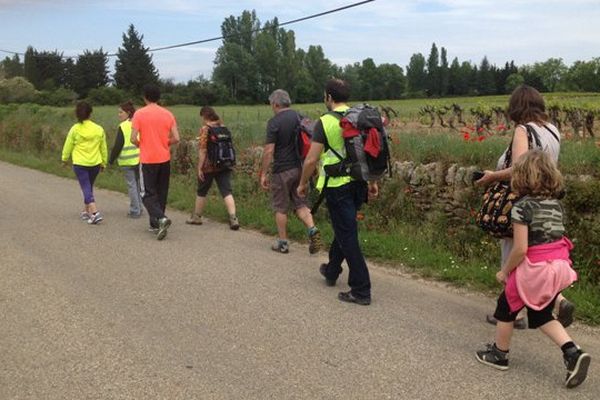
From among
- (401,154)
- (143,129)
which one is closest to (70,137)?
(143,129)

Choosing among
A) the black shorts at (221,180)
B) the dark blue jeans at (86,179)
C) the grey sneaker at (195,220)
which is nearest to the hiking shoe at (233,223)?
the black shorts at (221,180)

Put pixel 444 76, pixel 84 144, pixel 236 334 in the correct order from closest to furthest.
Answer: pixel 236 334, pixel 84 144, pixel 444 76

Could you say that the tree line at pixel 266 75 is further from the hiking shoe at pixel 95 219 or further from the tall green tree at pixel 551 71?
the hiking shoe at pixel 95 219

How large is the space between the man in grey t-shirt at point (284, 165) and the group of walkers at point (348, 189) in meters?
0.01

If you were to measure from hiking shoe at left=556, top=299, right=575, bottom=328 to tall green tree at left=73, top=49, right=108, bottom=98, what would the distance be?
8665cm

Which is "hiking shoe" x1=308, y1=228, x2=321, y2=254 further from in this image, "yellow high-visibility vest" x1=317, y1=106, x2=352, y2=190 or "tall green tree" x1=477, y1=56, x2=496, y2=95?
"tall green tree" x1=477, y1=56, x2=496, y2=95

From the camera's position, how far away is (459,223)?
7129mm

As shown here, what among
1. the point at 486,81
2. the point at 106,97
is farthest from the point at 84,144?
the point at 486,81

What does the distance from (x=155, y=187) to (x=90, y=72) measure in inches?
3350

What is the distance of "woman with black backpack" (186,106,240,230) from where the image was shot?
826cm

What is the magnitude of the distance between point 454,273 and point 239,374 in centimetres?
287

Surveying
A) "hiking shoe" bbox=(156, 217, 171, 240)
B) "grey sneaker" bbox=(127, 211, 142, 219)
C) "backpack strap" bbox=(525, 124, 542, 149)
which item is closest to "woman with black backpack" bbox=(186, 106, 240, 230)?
"hiking shoe" bbox=(156, 217, 171, 240)

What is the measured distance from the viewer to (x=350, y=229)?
5324 mm

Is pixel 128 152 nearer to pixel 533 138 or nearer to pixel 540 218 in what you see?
pixel 533 138
